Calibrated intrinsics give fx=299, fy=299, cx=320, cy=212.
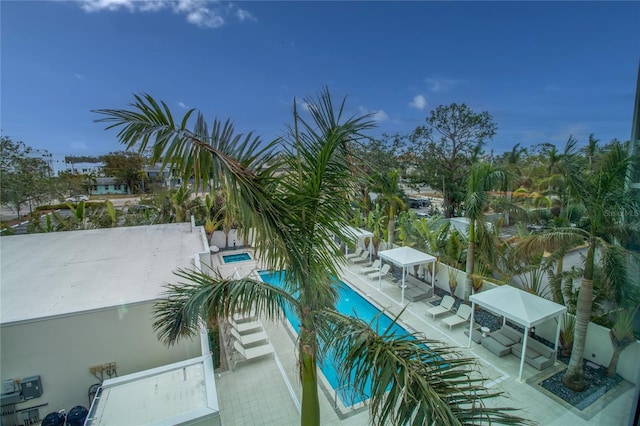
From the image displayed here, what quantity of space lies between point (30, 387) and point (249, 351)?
4.42 meters

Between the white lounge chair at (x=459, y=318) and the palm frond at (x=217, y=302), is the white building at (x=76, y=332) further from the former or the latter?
the white lounge chair at (x=459, y=318)

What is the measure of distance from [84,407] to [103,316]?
1816 millimetres

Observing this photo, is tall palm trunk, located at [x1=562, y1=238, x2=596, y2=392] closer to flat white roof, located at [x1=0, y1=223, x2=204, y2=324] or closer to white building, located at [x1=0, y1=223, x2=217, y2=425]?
white building, located at [x1=0, y1=223, x2=217, y2=425]

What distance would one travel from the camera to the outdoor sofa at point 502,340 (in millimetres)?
8214

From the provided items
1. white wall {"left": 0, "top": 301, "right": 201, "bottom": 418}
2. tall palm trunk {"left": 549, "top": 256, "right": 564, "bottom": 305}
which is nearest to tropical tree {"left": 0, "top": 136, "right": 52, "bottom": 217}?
white wall {"left": 0, "top": 301, "right": 201, "bottom": 418}

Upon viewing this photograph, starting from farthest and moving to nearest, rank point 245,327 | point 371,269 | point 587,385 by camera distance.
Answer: point 371,269 < point 245,327 < point 587,385

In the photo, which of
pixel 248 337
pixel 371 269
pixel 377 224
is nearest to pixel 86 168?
pixel 377 224

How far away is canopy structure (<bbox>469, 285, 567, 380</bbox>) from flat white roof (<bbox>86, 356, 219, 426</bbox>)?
699cm

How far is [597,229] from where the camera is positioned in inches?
219

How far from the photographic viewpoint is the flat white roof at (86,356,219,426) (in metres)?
4.65

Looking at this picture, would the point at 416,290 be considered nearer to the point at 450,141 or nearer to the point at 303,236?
the point at 303,236

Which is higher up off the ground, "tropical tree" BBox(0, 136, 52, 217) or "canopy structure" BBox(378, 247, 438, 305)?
"tropical tree" BBox(0, 136, 52, 217)

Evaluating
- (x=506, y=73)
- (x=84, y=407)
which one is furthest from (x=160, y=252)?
(x=506, y=73)

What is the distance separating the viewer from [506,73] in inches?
243
